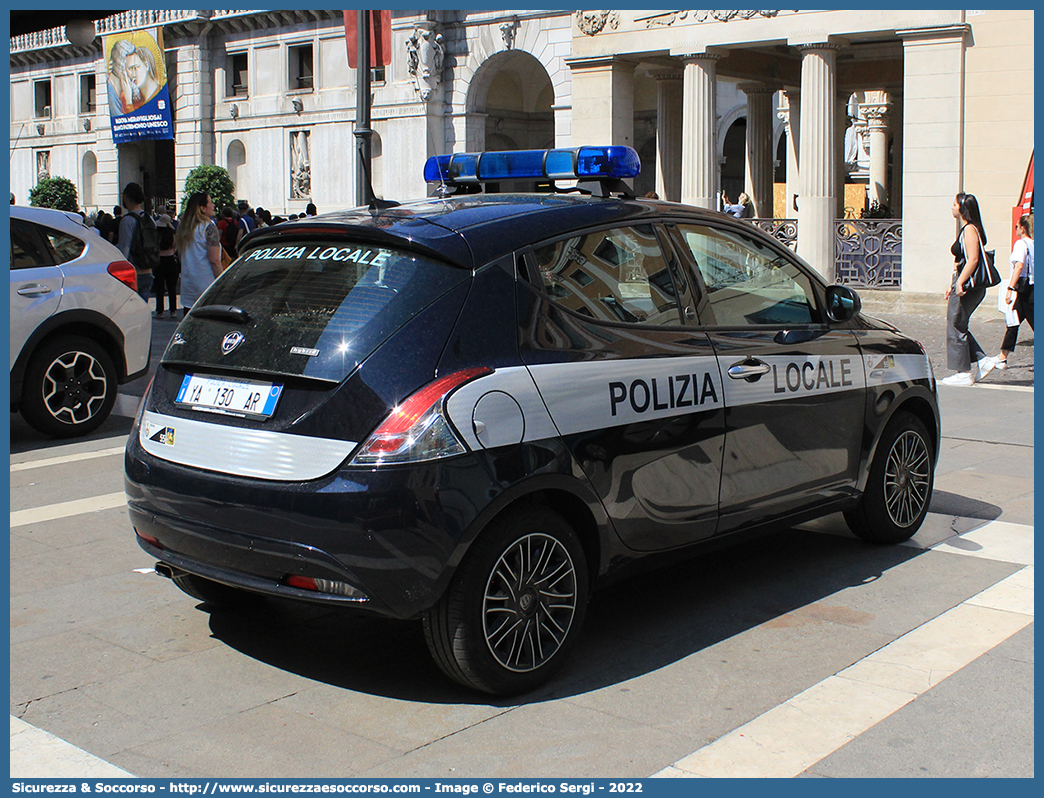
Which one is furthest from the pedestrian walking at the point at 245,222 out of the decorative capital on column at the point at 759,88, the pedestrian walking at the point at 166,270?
the decorative capital on column at the point at 759,88

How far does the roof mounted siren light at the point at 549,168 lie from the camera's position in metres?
5.22

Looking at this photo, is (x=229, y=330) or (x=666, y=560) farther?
(x=666, y=560)

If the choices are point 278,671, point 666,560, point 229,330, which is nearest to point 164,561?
point 278,671

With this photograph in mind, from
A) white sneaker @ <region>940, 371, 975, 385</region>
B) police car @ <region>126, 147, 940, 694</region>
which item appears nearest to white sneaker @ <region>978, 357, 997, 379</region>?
white sneaker @ <region>940, 371, 975, 385</region>

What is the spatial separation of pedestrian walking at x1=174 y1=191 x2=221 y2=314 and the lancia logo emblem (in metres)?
11.4

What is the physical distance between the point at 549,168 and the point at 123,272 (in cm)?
502

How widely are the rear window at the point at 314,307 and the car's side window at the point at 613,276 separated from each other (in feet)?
1.41

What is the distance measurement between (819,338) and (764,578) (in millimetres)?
1140

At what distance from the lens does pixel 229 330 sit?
4293 mm

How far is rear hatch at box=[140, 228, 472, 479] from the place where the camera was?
3850 mm

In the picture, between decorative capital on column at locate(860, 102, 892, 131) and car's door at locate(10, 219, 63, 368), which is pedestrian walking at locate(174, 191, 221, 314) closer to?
car's door at locate(10, 219, 63, 368)

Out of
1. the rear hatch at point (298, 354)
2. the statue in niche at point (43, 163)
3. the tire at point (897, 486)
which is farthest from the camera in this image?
the statue in niche at point (43, 163)

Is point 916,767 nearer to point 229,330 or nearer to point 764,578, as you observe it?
point 764,578

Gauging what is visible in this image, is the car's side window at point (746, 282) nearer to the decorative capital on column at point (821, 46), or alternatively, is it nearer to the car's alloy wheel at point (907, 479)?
the car's alloy wheel at point (907, 479)
